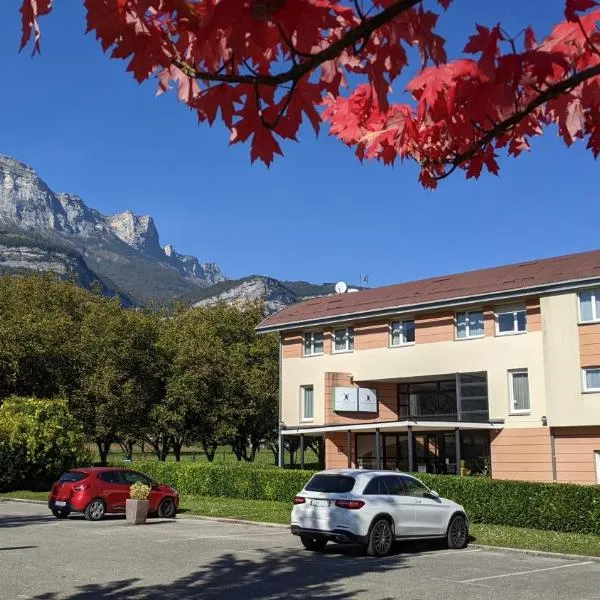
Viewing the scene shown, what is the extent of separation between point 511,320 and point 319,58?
93.4 feet

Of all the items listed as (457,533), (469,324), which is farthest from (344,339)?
(457,533)

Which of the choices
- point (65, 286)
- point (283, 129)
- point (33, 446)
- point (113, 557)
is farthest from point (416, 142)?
point (65, 286)

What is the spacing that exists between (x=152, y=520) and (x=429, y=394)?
617 inches

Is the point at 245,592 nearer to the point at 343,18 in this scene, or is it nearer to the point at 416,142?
the point at 416,142

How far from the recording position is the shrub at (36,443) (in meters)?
32.4

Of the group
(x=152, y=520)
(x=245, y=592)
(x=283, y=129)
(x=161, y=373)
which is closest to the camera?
(x=283, y=129)

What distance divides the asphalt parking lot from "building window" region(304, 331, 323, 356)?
18.9 meters

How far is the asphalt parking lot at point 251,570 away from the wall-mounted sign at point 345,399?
14.9 meters

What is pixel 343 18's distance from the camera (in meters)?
2.81

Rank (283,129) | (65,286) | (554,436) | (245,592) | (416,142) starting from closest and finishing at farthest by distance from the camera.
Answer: (283,129), (416,142), (245,592), (554,436), (65,286)

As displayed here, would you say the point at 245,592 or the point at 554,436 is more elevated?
the point at 554,436

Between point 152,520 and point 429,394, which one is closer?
point 152,520

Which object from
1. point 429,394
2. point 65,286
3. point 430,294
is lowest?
point 429,394

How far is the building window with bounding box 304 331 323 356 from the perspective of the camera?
36.7m
